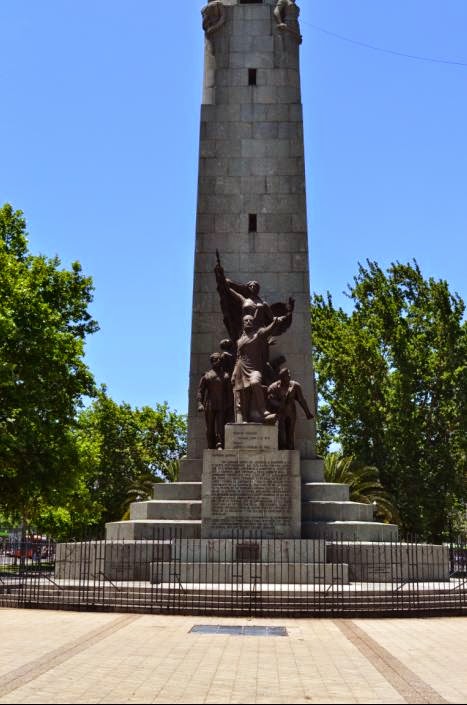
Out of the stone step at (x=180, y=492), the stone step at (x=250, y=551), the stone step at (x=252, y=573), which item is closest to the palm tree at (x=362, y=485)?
the stone step at (x=180, y=492)

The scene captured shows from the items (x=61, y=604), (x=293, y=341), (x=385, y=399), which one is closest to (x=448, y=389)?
(x=385, y=399)

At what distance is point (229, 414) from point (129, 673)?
13.4 meters

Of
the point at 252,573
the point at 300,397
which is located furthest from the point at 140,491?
the point at 252,573

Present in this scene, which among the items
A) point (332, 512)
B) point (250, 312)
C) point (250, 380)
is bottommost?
point (332, 512)

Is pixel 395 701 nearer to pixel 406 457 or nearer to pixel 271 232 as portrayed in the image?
pixel 271 232

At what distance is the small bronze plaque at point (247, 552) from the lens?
18.8 metres

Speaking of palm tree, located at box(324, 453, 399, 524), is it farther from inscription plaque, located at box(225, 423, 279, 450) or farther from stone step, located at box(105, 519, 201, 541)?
stone step, located at box(105, 519, 201, 541)

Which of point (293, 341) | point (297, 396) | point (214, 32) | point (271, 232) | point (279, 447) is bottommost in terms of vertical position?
point (279, 447)

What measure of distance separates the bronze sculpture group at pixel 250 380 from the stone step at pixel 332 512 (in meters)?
1.73

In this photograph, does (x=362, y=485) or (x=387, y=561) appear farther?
(x=362, y=485)

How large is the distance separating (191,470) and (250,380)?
344 centimetres

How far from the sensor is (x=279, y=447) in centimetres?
2195

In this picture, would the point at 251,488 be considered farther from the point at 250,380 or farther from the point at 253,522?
the point at 250,380

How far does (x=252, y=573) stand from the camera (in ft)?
58.3
